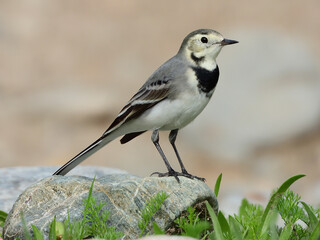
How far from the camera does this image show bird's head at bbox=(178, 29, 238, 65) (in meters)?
6.41

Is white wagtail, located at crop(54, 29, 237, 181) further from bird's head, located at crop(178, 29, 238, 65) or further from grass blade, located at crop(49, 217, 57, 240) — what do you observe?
grass blade, located at crop(49, 217, 57, 240)

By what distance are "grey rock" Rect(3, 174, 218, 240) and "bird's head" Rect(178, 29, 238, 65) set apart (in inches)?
58.3

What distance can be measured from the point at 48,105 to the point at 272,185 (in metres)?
4.27

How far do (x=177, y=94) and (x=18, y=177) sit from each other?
1.91 m

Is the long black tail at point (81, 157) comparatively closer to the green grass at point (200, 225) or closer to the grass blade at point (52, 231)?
the green grass at point (200, 225)

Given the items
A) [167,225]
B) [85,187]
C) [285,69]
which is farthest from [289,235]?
[285,69]

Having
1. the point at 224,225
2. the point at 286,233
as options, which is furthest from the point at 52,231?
the point at 286,233

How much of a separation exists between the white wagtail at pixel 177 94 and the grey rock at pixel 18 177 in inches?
22.9

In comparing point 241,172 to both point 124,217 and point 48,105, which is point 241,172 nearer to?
point 48,105

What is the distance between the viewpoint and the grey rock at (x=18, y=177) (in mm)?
6636

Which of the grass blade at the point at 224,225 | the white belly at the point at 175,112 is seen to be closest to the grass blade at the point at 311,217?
the grass blade at the point at 224,225

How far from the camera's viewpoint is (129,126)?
665 cm

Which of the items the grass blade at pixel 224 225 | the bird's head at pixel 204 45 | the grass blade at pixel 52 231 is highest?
the bird's head at pixel 204 45

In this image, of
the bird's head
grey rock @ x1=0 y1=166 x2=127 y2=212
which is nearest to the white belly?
the bird's head
